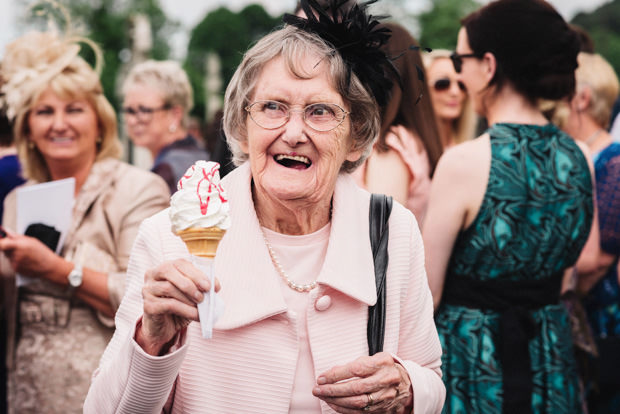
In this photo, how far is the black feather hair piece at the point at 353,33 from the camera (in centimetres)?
233

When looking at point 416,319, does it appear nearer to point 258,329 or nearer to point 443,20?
point 258,329

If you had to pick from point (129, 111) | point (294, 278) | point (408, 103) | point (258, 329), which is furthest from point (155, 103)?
point (258, 329)

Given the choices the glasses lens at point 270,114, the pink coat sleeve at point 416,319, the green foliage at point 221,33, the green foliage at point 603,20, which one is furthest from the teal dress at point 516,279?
the green foliage at point 221,33

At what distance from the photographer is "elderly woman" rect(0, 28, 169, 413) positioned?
3412mm

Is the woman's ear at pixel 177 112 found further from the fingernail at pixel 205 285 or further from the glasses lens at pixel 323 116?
the fingernail at pixel 205 285

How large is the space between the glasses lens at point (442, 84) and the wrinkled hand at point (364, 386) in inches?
147

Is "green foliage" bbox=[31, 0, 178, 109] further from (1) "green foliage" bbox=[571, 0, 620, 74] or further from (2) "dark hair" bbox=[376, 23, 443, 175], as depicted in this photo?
(1) "green foliage" bbox=[571, 0, 620, 74]

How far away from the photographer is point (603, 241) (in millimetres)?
4168

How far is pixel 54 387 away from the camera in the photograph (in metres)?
3.43

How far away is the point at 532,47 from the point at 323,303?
177 cm

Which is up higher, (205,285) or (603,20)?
(205,285)

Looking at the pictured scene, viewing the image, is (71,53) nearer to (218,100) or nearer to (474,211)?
(474,211)

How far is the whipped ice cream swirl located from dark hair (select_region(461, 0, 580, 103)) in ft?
6.24

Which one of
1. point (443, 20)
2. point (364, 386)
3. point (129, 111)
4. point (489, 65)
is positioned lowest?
point (443, 20)
